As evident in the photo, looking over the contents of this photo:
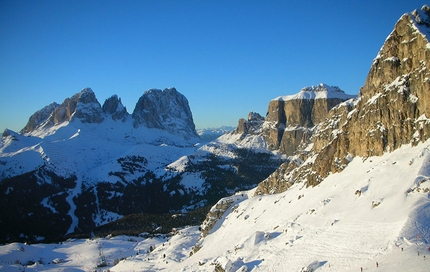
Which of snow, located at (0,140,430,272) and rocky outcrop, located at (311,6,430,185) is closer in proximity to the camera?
snow, located at (0,140,430,272)

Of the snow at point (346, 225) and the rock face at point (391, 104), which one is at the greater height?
the rock face at point (391, 104)

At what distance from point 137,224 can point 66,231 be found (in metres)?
47.8

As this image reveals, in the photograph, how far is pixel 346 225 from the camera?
43.6 metres

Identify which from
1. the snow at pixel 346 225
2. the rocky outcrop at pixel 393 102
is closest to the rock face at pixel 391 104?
the rocky outcrop at pixel 393 102

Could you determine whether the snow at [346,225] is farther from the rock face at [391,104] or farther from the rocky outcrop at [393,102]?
the rocky outcrop at [393,102]

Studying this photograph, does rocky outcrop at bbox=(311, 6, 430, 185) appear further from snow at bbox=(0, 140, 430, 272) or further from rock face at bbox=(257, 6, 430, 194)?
snow at bbox=(0, 140, 430, 272)

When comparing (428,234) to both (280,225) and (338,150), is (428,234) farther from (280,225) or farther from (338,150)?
(338,150)

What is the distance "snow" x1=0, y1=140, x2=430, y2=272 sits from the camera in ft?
111

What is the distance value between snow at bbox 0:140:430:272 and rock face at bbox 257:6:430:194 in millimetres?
2887

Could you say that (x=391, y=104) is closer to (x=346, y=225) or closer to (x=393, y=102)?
(x=393, y=102)

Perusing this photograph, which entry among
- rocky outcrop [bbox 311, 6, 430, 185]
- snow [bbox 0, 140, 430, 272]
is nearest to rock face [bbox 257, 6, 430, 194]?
rocky outcrop [bbox 311, 6, 430, 185]

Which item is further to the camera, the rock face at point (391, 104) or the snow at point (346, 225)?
the rock face at point (391, 104)

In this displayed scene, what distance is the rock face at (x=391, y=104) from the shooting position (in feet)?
177

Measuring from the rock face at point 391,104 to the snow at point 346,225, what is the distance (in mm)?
2887
